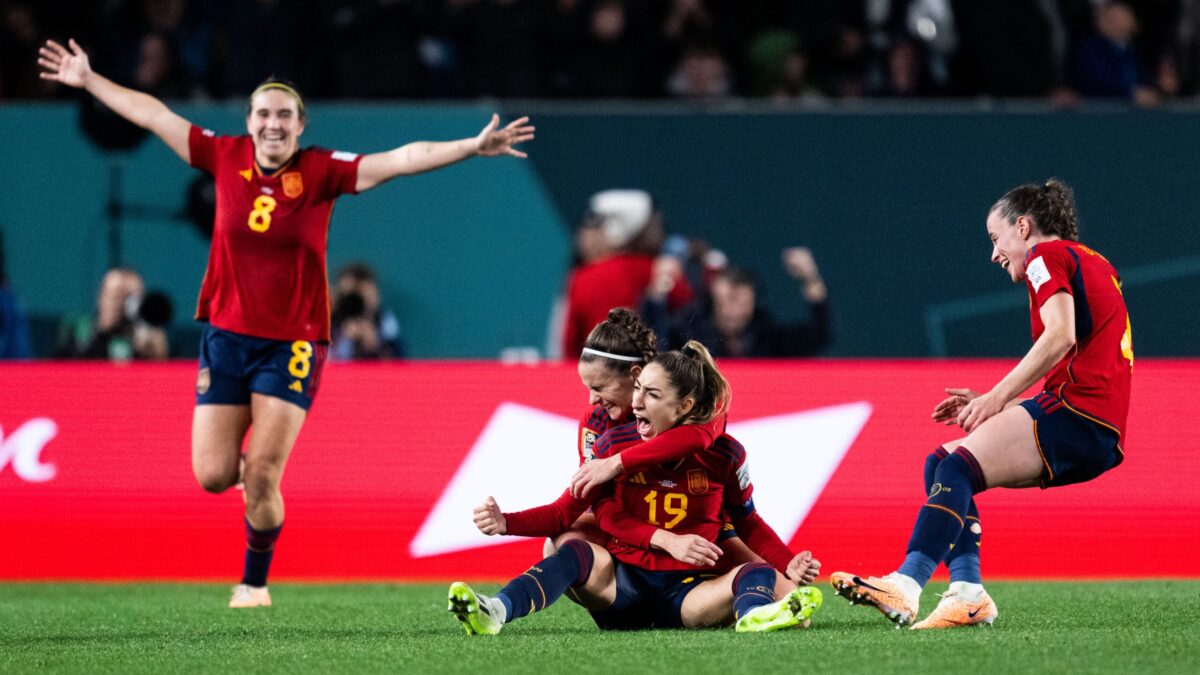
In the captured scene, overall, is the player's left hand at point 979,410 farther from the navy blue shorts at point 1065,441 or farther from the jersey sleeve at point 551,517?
the jersey sleeve at point 551,517

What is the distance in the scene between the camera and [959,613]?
596cm

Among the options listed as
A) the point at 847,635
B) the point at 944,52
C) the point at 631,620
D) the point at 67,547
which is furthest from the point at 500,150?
Answer: the point at 944,52

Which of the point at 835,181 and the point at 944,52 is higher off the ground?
the point at 944,52

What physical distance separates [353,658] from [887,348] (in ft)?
25.3

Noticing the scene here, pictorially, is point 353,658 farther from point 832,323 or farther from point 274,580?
point 832,323

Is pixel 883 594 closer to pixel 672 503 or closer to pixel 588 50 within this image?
pixel 672 503

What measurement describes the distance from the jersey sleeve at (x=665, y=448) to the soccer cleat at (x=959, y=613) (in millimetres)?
985

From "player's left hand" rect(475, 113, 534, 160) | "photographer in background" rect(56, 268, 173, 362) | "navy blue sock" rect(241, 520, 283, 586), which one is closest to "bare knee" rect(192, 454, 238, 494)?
"navy blue sock" rect(241, 520, 283, 586)

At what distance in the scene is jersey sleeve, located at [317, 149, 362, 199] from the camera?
760 cm

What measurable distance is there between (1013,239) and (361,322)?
620cm

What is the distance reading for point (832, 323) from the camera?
12523 mm

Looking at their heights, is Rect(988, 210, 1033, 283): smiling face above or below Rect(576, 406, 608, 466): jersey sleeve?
above

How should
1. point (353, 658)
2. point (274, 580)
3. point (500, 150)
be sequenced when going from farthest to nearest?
point (274, 580), point (500, 150), point (353, 658)

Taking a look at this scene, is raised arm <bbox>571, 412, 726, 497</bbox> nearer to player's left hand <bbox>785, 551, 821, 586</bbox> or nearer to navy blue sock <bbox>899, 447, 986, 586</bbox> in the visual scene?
player's left hand <bbox>785, 551, 821, 586</bbox>
